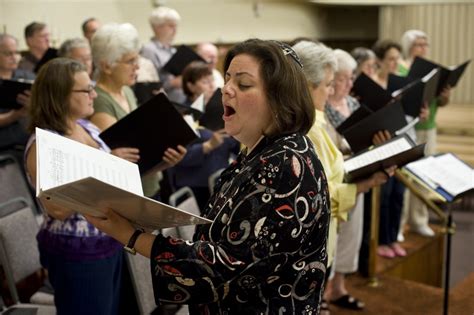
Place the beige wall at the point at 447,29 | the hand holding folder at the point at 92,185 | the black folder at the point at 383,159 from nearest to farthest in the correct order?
the hand holding folder at the point at 92,185
the black folder at the point at 383,159
the beige wall at the point at 447,29

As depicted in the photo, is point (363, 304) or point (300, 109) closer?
point (300, 109)

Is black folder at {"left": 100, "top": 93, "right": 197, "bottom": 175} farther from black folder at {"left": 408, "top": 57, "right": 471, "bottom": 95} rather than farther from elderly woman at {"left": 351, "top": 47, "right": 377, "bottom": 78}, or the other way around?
black folder at {"left": 408, "top": 57, "right": 471, "bottom": 95}

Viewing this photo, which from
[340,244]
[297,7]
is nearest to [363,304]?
[340,244]

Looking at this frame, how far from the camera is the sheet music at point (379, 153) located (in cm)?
290

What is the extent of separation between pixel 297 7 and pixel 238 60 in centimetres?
920

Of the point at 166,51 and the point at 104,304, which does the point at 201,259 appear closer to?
the point at 104,304

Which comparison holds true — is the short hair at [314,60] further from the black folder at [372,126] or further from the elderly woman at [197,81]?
the elderly woman at [197,81]

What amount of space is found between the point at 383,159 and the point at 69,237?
1316 mm

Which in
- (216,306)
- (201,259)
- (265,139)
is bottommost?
(216,306)

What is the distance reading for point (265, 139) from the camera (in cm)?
159

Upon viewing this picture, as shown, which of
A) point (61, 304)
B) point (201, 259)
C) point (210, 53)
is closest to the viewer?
point (201, 259)

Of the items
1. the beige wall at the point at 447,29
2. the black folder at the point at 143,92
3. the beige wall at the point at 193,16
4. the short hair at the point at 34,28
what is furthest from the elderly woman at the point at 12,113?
the beige wall at the point at 447,29

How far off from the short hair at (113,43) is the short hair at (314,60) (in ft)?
3.17

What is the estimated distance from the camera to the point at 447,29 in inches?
408
